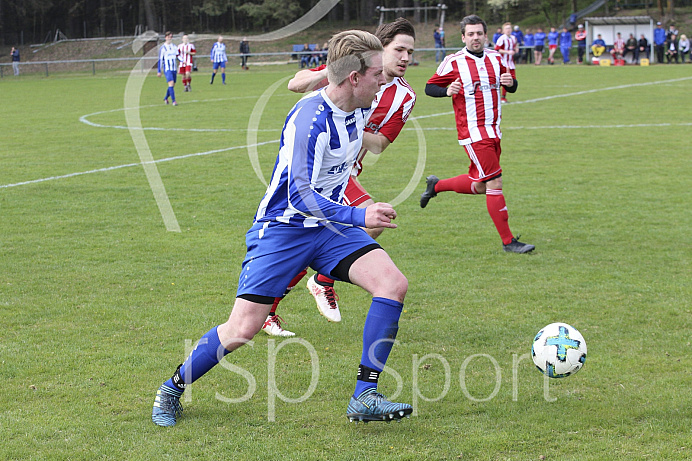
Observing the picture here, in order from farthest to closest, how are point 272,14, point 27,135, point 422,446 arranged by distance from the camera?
point 272,14 < point 27,135 < point 422,446

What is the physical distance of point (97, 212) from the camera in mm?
9711

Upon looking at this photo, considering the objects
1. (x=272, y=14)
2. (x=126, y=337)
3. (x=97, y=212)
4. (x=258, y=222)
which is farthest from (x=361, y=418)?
(x=272, y=14)

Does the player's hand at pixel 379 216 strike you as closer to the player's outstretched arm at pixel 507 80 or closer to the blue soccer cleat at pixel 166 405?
the blue soccer cleat at pixel 166 405

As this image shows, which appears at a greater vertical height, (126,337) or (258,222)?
(258,222)

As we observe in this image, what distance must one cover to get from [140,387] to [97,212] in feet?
18.3

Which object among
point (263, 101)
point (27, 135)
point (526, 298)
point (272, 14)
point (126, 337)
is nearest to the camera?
point (126, 337)

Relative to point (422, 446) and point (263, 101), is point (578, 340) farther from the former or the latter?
point (263, 101)

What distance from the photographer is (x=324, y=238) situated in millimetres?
4227


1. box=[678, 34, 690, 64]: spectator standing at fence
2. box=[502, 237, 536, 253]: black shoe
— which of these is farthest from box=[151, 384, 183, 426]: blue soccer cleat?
box=[678, 34, 690, 64]: spectator standing at fence

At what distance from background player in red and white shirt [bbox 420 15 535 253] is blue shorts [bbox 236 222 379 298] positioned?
4.04 metres

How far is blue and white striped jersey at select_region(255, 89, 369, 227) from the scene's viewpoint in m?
3.96

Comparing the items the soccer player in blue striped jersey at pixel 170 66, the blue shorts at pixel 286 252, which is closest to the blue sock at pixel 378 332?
the blue shorts at pixel 286 252

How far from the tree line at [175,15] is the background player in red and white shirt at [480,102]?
5604 cm

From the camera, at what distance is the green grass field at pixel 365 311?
398cm
